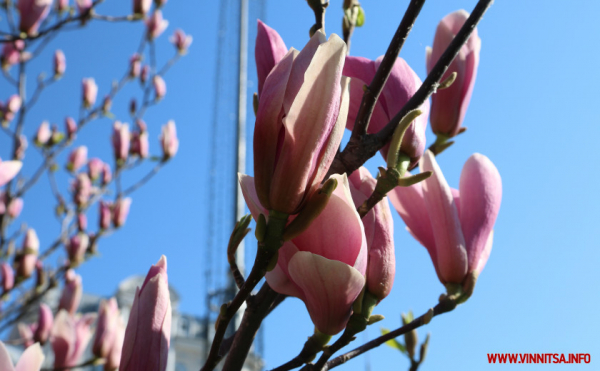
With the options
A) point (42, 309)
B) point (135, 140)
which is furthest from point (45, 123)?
point (42, 309)

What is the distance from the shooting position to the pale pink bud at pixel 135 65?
110 inches

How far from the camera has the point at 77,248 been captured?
2162 mm

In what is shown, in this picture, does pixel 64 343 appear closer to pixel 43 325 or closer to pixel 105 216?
pixel 43 325

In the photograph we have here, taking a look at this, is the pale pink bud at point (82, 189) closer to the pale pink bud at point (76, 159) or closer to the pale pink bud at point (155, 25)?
the pale pink bud at point (76, 159)

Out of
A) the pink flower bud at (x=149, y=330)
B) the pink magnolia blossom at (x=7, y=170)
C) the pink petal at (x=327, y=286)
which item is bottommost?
the pink flower bud at (x=149, y=330)

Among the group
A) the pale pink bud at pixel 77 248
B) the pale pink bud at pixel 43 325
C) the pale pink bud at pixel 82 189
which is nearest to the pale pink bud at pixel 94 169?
the pale pink bud at pixel 82 189

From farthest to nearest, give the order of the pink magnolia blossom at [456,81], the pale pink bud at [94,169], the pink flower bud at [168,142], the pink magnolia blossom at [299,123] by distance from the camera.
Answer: the pale pink bud at [94,169], the pink flower bud at [168,142], the pink magnolia blossom at [456,81], the pink magnolia blossom at [299,123]

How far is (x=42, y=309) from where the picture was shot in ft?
5.37

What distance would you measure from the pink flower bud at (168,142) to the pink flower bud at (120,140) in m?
0.16

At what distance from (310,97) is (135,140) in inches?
87.7

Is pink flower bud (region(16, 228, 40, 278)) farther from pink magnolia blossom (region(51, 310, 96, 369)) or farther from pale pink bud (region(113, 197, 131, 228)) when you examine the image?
pink magnolia blossom (region(51, 310, 96, 369))

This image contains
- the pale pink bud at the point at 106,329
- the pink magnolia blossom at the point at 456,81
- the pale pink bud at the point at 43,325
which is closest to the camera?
the pink magnolia blossom at the point at 456,81

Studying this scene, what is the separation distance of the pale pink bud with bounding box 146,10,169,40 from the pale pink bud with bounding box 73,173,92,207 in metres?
0.75

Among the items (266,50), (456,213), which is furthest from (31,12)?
(456,213)
